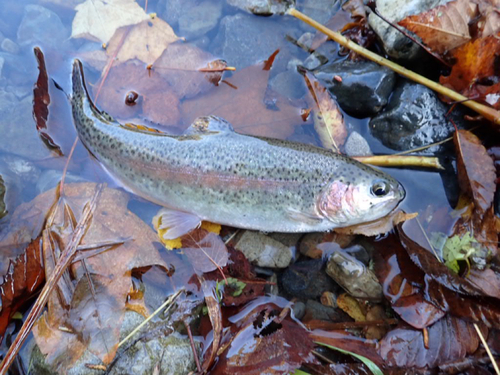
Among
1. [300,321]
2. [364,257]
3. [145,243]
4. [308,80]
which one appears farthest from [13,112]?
[364,257]

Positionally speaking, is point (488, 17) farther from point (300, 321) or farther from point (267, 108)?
point (300, 321)

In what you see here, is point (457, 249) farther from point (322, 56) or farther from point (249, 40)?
point (249, 40)

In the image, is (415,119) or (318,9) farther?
(318,9)

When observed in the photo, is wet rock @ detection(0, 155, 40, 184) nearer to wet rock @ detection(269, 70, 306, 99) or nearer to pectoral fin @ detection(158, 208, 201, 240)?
pectoral fin @ detection(158, 208, 201, 240)

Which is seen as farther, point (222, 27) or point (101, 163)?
point (222, 27)

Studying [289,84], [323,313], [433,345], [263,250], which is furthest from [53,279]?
[433,345]

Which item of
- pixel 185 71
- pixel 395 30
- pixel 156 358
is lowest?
pixel 156 358

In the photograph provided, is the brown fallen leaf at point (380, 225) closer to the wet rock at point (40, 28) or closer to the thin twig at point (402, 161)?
the thin twig at point (402, 161)
